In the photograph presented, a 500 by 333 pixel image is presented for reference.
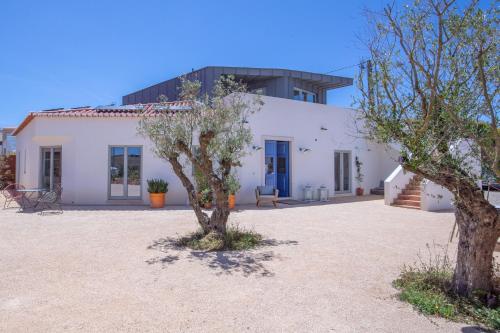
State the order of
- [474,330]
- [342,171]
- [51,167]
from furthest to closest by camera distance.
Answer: [342,171], [51,167], [474,330]

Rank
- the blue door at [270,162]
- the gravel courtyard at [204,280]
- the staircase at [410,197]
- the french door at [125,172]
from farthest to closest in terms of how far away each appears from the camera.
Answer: the blue door at [270,162] < the french door at [125,172] < the staircase at [410,197] < the gravel courtyard at [204,280]

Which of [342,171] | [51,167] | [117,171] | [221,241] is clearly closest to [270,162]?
[342,171]

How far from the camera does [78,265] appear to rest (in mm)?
5840

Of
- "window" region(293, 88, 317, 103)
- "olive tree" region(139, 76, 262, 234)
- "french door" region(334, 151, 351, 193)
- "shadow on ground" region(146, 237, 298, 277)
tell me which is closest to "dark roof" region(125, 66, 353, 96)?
"window" region(293, 88, 317, 103)

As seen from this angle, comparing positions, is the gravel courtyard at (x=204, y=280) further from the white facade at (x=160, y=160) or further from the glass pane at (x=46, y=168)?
the glass pane at (x=46, y=168)

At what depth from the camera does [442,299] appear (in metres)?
4.27

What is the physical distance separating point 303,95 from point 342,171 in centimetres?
609

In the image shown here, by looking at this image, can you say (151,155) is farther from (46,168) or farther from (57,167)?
(46,168)

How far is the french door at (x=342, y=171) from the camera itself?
1852cm

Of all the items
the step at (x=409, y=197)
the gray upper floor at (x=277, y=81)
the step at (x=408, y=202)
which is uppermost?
the gray upper floor at (x=277, y=81)

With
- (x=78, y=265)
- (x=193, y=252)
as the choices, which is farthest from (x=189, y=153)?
(x=78, y=265)

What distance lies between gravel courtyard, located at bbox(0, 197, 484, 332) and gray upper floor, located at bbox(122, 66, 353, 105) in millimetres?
12322

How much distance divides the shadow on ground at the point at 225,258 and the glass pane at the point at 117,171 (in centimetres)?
752

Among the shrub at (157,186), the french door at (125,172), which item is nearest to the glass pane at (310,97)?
the french door at (125,172)
